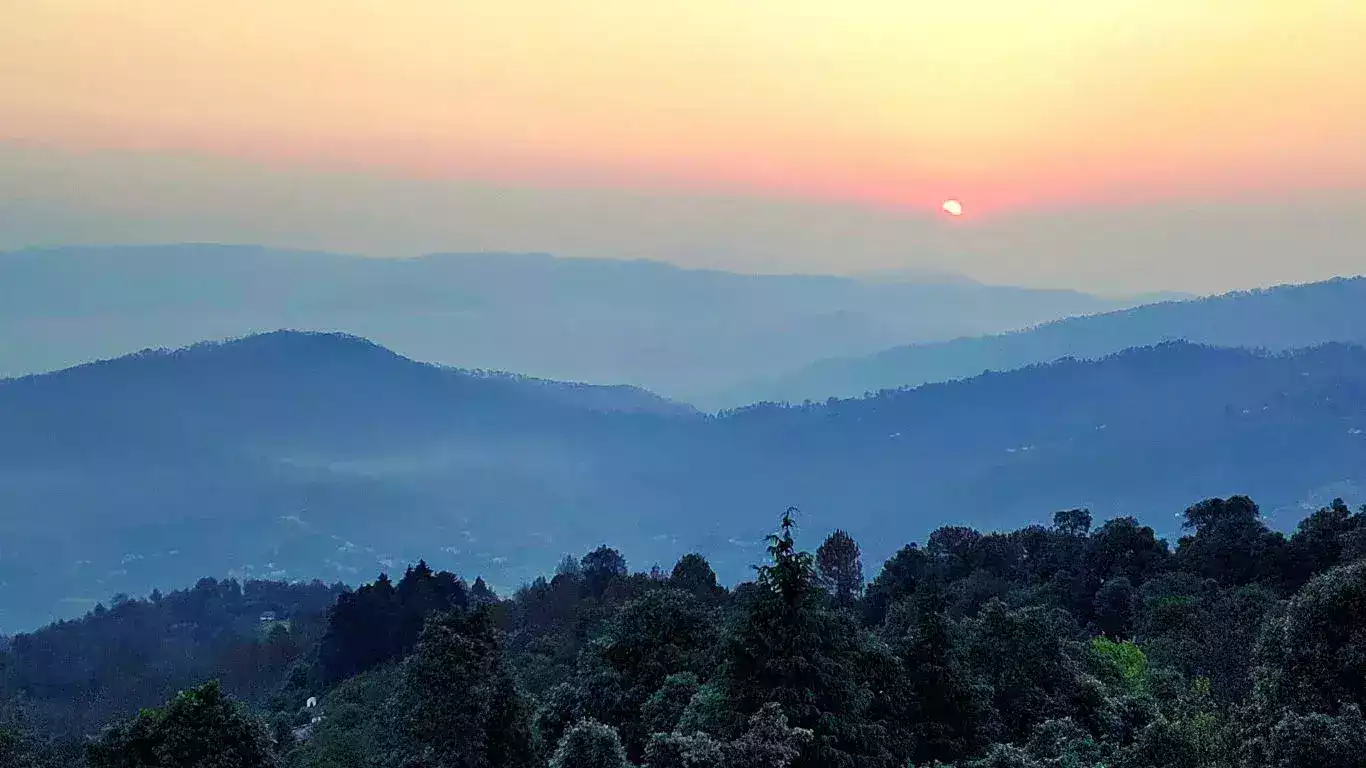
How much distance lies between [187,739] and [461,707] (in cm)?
650

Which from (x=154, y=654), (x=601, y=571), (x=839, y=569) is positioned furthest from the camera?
(x=154, y=654)

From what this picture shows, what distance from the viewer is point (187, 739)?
24781mm

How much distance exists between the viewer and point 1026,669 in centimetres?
3319

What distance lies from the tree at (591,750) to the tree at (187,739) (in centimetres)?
808

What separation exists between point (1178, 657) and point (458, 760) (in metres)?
26.2

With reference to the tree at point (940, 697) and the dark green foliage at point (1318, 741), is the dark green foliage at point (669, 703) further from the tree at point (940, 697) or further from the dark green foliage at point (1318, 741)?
the dark green foliage at point (1318, 741)

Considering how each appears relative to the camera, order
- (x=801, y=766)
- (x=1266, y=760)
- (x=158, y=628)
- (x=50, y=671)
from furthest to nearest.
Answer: (x=158, y=628), (x=50, y=671), (x=801, y=766), (x=1266, y=760)

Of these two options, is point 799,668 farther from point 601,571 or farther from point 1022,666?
point 601,571

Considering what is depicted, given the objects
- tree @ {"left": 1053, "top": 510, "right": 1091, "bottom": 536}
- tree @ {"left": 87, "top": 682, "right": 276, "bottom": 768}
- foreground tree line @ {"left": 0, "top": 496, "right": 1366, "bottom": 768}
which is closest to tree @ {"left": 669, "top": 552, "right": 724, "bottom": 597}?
foreground tree line @ {"left": 0, "top": 496, "right": 1366, "bottom": 768}

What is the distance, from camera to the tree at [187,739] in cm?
2473

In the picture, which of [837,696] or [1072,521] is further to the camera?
[1072,521]

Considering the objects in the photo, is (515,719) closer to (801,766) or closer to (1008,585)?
(801,766)

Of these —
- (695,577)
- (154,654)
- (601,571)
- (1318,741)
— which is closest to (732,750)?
(1318,741)

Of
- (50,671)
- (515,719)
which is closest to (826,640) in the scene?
(515,719)
